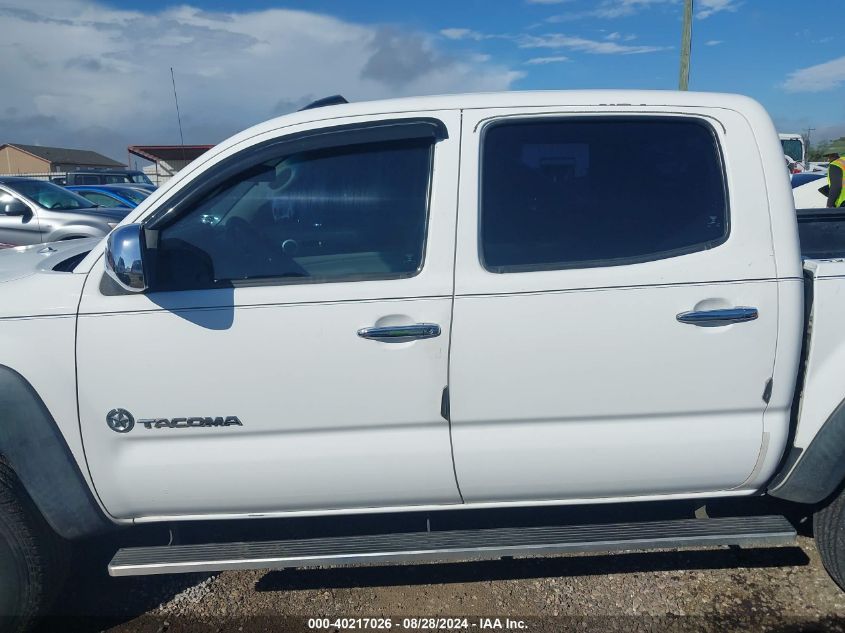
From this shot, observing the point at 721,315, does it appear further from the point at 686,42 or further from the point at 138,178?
the point at 138,178

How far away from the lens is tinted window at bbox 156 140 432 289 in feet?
8.14

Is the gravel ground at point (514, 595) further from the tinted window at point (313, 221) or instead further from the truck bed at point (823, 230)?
the truck bed at point (823, 230)

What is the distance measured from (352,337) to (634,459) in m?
1.13

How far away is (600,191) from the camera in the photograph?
99.8 inches

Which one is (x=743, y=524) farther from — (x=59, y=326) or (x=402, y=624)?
(x=59, y=326)

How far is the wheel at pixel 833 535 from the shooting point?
2605 mm

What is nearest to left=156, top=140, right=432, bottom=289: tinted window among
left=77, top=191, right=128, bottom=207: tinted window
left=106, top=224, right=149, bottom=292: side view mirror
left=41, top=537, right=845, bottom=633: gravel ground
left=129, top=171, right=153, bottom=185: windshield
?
left=106, top=224, right=149, bottom=292: side view mirror

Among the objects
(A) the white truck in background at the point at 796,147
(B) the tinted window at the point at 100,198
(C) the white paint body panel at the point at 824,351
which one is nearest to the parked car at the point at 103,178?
(B) the tinted window at the point at 100,198

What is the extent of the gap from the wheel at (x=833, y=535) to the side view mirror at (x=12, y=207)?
10.4 meters

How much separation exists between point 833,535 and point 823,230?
Answer: 185 cm

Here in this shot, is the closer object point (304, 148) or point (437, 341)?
point (437, 341)

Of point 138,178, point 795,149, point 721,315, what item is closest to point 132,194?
point 138,178

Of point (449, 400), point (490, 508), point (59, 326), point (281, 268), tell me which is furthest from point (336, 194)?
point (490, 508)

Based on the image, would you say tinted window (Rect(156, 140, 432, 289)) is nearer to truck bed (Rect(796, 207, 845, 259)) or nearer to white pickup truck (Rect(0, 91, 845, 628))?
white pickup truck (Rect(0, 91, 845, 628))
